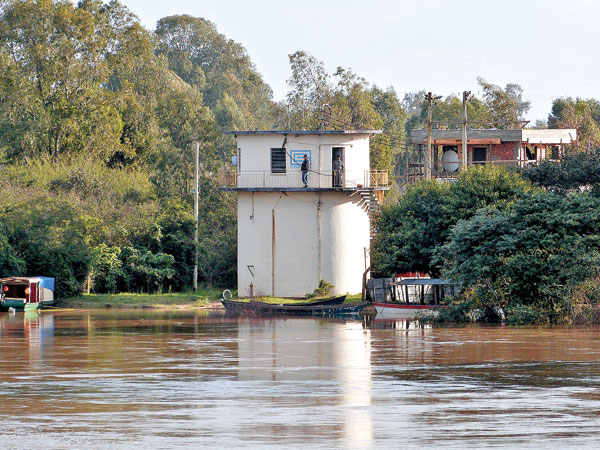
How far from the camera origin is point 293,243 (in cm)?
5397

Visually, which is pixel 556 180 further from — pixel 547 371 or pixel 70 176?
pixel 70 176

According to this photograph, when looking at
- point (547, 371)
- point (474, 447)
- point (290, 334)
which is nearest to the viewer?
point (474, 447)

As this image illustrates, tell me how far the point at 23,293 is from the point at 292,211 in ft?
47.0

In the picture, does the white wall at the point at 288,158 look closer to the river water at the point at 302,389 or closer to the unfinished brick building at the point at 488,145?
the unfinished brick building at the point at 488,145

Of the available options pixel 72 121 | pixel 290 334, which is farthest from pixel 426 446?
pixel 72 121

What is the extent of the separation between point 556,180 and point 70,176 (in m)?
31.0

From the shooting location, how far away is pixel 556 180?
1858 inches

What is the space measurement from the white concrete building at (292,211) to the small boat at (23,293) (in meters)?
10.2

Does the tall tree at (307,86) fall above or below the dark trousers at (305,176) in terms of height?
above

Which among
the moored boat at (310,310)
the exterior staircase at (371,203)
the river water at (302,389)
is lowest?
the river water at (302,389)

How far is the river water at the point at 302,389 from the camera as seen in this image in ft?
50.7

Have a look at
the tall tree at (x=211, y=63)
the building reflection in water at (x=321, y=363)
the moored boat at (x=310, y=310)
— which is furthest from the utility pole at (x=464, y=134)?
the tall tree at (x=211, y=63)

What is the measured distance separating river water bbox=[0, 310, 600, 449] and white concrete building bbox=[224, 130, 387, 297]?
1740 centimetres

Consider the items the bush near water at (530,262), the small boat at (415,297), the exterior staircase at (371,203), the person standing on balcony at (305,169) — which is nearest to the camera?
the bush near water at (530,262)
